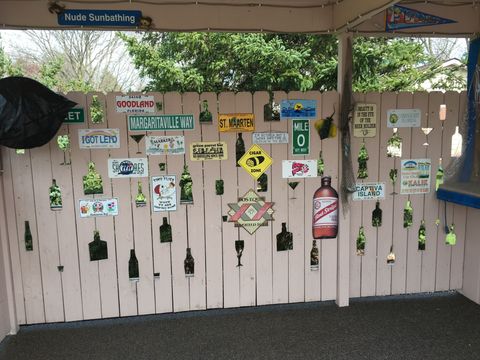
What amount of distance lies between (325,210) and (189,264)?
3.98ft

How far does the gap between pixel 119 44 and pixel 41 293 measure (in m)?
10.4

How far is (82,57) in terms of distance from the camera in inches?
469

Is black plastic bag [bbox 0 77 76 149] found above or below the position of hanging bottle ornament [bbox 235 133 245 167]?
above

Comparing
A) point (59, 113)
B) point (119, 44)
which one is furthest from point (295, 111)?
point (119, 44)

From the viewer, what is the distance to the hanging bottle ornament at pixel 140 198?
3.13m

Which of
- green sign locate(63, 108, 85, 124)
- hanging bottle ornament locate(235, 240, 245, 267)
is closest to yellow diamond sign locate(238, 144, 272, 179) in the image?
hanging bottle ornament locate(235, 240, 245, 267)

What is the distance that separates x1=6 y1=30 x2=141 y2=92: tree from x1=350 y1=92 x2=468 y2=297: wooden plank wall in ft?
29.3

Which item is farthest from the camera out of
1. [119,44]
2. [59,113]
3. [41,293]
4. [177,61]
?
[119,44]

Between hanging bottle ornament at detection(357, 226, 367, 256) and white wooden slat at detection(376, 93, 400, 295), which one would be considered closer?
white wooden slat at detection(376, 93, 400, 295)

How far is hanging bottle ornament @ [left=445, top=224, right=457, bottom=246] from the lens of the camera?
3.54 metres

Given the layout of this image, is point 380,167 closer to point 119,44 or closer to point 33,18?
point 33,18

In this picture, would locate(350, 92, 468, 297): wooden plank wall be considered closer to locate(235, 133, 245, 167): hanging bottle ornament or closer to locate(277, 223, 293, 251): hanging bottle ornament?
locate(277, 223, 293, 251): hanging bottle ornament

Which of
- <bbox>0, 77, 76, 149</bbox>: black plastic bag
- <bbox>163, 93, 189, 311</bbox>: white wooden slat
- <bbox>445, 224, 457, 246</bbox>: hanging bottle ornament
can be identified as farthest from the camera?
<bbox>445, 224, 457, 246</bbox>: hanging bottle ornament

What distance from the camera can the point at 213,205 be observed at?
3252 millimetres
